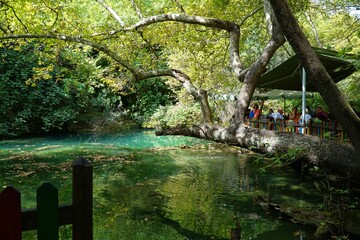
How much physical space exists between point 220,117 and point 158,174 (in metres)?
11.8

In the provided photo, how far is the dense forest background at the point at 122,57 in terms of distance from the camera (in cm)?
1002

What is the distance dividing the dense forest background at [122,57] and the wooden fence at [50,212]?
4.11 metres

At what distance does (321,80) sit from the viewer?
3.92 meters

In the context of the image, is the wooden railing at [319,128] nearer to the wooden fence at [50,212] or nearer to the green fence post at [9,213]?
the wooden fence at [50,212]

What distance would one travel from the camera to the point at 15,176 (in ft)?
29.0

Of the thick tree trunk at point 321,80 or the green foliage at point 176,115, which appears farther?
the green foliage at point 176,115

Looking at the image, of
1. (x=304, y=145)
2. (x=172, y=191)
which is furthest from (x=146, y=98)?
(x=304, y=145)

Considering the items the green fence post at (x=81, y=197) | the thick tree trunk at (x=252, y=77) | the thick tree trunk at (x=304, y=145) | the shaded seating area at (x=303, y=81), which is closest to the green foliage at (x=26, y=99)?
the shaded seating area at (x=303, y=81)

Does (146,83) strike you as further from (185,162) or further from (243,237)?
(243,237)

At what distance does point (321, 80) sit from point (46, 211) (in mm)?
3271

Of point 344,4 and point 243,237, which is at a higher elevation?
point 344,4

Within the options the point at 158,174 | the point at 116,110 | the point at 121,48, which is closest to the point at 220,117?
the point at 116,110

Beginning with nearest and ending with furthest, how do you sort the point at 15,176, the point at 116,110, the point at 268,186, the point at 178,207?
the point at 178,207 < the point at 268,186 < the point at 15,176 < the point at 116,110

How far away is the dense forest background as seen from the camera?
1002cm
